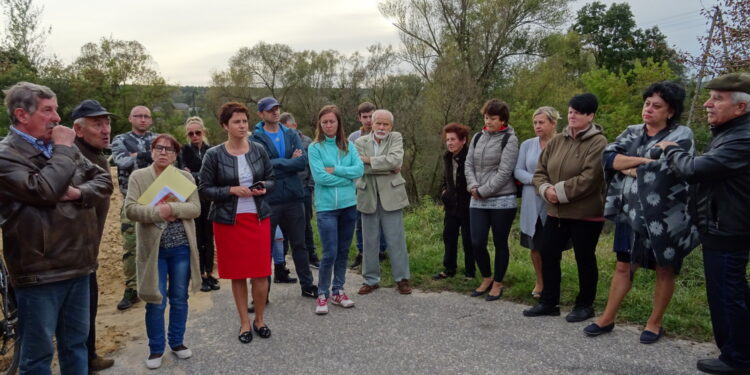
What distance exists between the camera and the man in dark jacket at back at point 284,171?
5.21 metres

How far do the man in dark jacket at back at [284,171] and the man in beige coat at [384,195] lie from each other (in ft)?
2.45

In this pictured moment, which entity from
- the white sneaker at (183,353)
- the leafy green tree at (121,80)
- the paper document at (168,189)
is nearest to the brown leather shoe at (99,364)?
the white sneaker at (183,353)

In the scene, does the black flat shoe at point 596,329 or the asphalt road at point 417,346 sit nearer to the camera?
the asphalt road at point 417,346

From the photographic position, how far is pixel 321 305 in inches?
196

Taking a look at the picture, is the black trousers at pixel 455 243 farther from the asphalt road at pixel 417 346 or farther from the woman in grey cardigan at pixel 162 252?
the woman in grey cardigan at pixel 162 252

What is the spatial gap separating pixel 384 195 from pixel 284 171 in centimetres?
119

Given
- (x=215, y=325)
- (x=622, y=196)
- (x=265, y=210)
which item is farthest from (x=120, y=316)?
(x=622, y=196)

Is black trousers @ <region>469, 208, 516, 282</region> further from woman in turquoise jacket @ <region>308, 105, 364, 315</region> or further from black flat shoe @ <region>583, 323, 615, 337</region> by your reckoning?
woman in turquoise jacket @ <region>308, 105, 364, 315</region>

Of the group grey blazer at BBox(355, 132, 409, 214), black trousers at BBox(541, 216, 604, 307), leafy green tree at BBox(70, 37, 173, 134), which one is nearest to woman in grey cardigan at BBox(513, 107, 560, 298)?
black trousers at BBox(541, 216, 604, 307)

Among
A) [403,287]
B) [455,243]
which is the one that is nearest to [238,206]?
[403,287]

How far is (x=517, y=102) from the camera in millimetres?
22406

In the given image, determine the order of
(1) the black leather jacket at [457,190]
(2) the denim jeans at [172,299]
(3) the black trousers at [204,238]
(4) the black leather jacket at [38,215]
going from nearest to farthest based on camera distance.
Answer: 1. (4) the black leather jacket at [38,215]
2. (2) the denim jeans at [172,299]
3. (1) the black leather jacket at [457,190]
4. (3) the black trousers at [204,238]

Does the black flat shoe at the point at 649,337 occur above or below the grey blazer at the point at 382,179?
below

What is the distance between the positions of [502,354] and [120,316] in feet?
13.2
